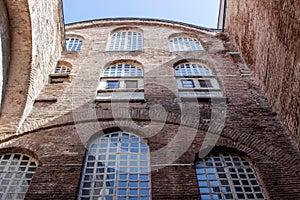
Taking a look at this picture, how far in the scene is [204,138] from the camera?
7.59 metres

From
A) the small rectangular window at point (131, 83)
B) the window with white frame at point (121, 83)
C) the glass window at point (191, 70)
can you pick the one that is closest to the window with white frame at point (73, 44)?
the window with white frame at point (121, 83)

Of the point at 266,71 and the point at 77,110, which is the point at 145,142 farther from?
the point at 266,71

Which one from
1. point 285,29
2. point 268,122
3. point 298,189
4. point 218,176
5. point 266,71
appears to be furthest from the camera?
point 266,71

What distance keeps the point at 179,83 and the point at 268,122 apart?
2.68 m

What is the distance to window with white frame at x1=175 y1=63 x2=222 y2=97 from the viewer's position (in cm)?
946

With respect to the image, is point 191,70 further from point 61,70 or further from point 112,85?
point 61,70

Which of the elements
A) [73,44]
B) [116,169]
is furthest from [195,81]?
[73,44]

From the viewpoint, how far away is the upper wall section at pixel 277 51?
7000 mm

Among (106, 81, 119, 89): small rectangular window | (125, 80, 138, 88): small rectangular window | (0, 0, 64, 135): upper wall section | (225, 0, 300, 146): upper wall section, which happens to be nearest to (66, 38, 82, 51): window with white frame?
(0, 0, 64, 135): upper wall section

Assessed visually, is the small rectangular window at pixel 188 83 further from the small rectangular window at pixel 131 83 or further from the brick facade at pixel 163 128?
the small rectangular window at pixel 131 83

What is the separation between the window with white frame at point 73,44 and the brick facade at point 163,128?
5.49 feet

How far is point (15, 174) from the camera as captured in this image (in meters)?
6.78

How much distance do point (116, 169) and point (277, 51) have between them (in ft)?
13.9

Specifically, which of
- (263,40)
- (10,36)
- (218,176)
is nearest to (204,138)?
(218,176)
